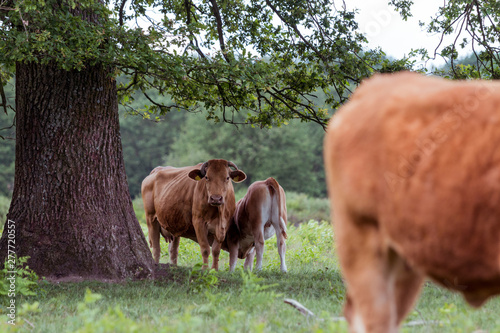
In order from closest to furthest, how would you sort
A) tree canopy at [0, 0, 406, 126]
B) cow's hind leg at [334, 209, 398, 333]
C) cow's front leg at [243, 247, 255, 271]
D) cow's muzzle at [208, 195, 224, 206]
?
cow's hind leg at [334, 209, 398, 333], tree canopy at [0, 0, 406, 126], cow's muzzle at [208, 195, 224, 206], cow's front leg at [243, 247, 255, 271]

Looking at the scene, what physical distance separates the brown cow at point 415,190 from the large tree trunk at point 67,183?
497 centimetres

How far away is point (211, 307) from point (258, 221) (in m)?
4.81

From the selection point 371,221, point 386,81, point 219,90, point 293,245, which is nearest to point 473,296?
point 371,221

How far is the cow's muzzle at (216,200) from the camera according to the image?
8742 mm

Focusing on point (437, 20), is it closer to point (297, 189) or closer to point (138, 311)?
point (138, 311)

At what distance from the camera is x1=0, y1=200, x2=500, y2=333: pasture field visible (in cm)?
421

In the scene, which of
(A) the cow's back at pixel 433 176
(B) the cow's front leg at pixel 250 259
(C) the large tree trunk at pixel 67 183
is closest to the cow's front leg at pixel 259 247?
(B) the cow's front leg at pixel 250 259

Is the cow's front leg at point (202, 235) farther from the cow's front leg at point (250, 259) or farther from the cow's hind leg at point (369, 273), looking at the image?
the cow's hind leg at point (369, 273)

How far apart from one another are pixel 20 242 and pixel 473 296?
234 inches

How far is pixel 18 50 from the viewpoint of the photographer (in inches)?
231

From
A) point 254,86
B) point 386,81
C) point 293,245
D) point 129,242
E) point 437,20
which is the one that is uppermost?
point 437,20

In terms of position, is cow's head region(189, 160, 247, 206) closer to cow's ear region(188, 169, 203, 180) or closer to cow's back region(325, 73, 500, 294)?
cow's ear region(188, 169, 203, 180)

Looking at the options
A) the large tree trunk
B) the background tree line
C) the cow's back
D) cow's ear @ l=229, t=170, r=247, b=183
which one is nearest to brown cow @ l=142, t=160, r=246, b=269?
cow's ear @ l=229, t=170, r=247, b=183

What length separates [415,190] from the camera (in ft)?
8.29
